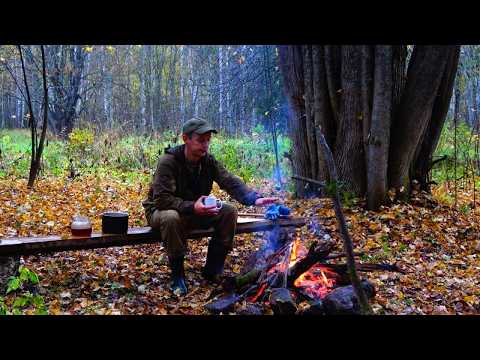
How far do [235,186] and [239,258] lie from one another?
39.4 inches

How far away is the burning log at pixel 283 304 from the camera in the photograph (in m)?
3.88

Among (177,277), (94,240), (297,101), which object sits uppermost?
(297,101)

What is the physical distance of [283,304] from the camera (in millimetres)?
3881

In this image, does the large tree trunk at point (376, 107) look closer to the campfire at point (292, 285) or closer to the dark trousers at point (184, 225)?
the campfire at point (292, 285)

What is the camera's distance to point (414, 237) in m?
6.13

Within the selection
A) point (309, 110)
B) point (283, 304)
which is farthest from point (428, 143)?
point (283, 304)

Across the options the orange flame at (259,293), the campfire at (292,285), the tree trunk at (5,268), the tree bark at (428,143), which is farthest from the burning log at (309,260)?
the tree bark at (428,143)

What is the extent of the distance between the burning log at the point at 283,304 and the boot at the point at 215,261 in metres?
1.04

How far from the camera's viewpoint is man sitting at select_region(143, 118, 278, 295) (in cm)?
461

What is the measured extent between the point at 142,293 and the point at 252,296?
1.03 m

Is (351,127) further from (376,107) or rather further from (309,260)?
(309,260)
